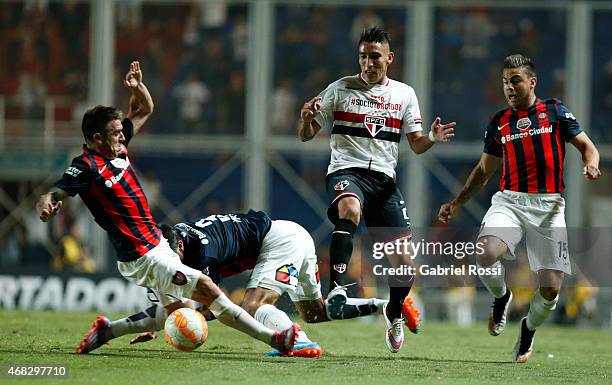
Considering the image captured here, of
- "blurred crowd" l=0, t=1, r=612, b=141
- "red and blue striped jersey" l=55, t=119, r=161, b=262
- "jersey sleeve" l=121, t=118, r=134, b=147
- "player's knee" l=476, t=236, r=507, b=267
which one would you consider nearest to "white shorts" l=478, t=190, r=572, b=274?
"player's knee" l=476, t=236, r=507, b=267

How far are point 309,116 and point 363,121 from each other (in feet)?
2.01

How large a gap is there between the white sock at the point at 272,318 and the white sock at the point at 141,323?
734 millimetres

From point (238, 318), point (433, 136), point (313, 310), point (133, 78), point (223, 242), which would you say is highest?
point (133, 78)

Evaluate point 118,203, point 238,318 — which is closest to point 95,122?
point 118,203

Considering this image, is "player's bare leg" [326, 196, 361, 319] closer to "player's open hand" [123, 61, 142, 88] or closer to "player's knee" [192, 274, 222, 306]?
"player's knee" [192, 274, 222, 306]

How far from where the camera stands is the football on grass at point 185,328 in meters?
8.15

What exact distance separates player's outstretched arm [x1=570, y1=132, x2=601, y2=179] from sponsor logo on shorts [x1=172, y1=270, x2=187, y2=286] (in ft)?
10.5

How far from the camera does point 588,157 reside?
8797 millimetres

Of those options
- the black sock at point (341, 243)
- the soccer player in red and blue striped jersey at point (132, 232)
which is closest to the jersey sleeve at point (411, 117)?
the black sock at point (341, 243)

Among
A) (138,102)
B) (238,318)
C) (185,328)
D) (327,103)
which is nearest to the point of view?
(238,318)

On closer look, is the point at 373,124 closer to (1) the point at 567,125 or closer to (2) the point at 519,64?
(2) the point at 519,64

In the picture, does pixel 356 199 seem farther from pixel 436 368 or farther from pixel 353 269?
pixel 353 269

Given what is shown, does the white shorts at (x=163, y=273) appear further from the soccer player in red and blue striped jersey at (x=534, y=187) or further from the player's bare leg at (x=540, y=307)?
the player's bare leg at (x=540, y=307)

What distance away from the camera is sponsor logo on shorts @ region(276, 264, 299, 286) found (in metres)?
8.74
